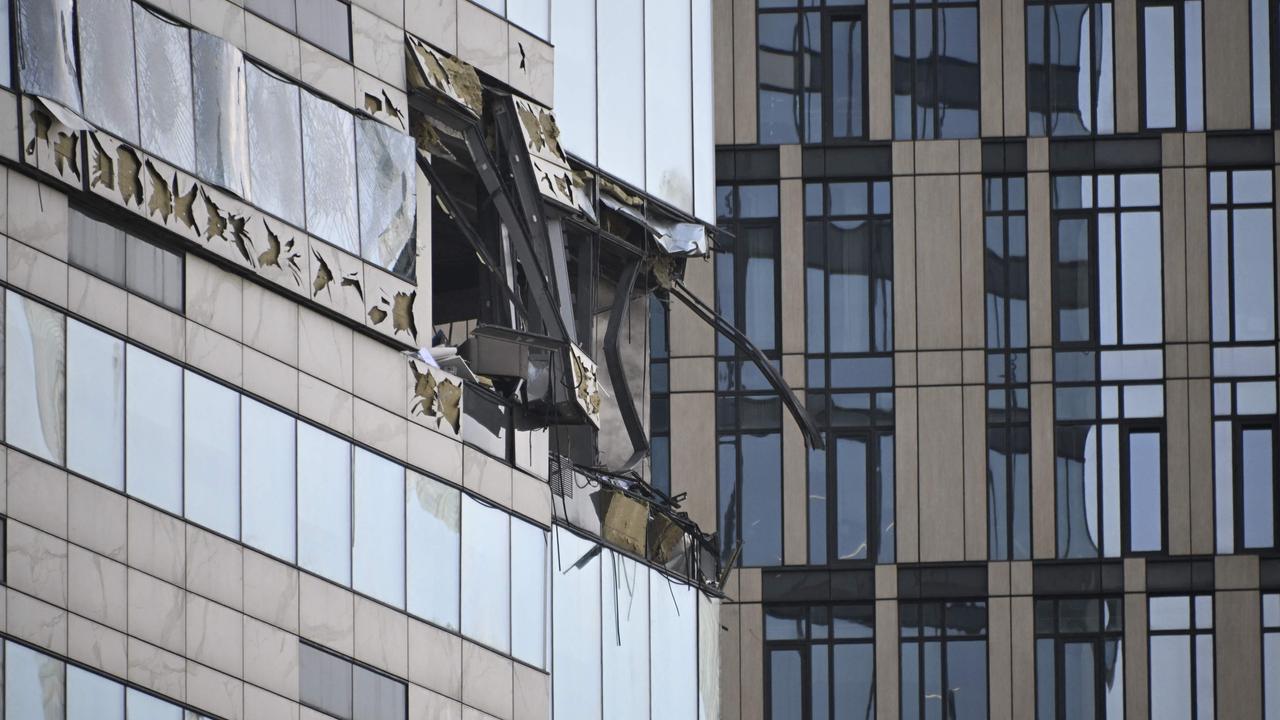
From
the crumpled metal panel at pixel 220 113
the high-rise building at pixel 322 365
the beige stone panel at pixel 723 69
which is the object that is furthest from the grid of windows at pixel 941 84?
the crumpled metal panel at pixel 220 113

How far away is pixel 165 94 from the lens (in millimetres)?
29219

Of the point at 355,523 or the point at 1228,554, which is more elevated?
the point at 1228,554

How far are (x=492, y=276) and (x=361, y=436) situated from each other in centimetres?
678

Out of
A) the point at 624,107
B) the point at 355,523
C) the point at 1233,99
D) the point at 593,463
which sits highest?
the point at 1233,99

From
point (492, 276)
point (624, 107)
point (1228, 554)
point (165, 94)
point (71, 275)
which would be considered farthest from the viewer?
point (1228, 554)

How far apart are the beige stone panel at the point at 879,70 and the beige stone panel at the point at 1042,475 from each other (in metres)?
7.03

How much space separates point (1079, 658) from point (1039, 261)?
9.01 meters

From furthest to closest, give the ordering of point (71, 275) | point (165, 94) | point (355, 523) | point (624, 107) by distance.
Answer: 1. point (624, 107)
2. point (355, 523)
3. point (165, 94)
4. point (71, 275)

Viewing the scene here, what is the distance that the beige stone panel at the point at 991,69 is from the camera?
57469mm

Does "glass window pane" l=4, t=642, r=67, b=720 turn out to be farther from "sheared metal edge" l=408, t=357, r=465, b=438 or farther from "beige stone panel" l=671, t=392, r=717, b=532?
"beige stone panel" l=671, t=392, r=717, b=532

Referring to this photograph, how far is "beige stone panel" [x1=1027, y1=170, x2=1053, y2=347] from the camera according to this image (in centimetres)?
5688

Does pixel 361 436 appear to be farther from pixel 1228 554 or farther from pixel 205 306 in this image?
pixel 1228 554

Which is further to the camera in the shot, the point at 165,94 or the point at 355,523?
the point at 355,523

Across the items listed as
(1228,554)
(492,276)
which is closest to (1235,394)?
(1228,554)
